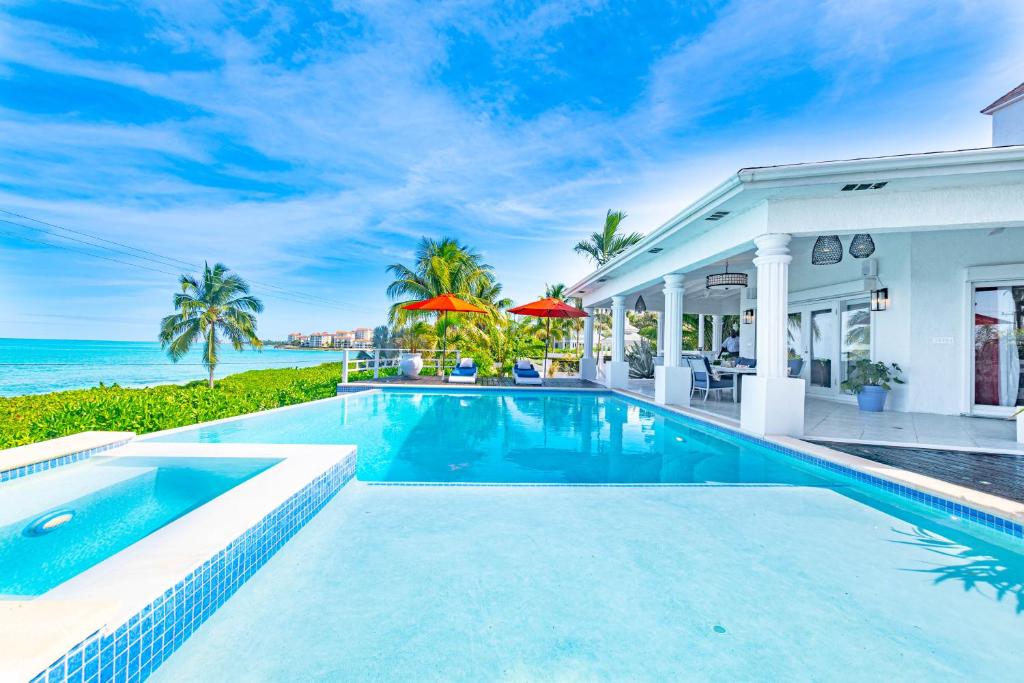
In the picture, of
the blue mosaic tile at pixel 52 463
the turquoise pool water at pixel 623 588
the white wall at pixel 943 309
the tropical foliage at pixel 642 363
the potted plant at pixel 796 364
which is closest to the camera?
the turquoise pool water at pixel 623 588

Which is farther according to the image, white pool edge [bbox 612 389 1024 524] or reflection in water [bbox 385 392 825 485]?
reflection in water [bbox 385 392 825 485]

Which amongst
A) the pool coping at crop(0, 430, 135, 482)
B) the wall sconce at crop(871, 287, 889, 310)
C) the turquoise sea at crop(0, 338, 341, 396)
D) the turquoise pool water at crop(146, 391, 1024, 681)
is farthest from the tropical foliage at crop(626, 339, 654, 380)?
the turquoise sea at crop(0, 338, 341, 396)

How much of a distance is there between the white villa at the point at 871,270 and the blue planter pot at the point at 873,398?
327mm

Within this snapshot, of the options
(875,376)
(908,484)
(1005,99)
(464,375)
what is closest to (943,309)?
(875,376)

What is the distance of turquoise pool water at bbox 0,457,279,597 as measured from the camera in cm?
312

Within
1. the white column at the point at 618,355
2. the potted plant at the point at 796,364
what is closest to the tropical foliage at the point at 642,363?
the white column at the point at 618,355

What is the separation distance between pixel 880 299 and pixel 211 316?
2462cm

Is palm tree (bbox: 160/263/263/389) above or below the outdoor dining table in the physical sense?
above

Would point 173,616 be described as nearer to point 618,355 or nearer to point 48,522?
point 48,522

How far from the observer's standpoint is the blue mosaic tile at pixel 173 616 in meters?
1.64

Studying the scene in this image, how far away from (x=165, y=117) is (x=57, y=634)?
22.2 metres

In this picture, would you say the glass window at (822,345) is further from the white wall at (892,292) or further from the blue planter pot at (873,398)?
the blue planter pot at (873,398)

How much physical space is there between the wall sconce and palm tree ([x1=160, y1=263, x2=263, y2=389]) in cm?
2337

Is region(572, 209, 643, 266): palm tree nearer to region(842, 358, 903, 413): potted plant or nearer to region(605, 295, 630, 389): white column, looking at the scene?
region(605, 295, 630, 389): white column
